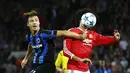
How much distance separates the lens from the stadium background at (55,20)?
755 inches

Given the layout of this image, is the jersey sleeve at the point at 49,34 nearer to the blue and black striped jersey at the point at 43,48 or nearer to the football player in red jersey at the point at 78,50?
the blue and black striped jersey at the point at 43,48

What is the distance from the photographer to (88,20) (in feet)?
28.2

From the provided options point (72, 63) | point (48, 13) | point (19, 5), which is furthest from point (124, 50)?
point (72, 63)

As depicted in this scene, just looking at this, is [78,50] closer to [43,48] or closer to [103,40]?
[103,40]

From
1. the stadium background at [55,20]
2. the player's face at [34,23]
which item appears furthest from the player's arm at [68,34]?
the stadium background at [55,20]

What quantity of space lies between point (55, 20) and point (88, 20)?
41.5 ft

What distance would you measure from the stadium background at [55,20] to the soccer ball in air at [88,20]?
9.91 meters

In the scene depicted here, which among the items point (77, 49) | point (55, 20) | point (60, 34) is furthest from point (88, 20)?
point (55, 20)

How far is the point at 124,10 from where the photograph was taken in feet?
69.6

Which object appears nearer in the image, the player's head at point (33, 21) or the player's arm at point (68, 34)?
the player's arm at point (68, 34)

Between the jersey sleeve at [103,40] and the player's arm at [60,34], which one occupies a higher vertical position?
the player's arm at [60,34]

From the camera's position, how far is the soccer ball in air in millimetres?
8594

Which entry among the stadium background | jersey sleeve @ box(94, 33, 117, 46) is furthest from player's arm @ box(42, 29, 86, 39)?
the stadium background

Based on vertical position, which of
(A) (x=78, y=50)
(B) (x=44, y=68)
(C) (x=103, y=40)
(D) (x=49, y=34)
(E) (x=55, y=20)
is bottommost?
(E) (x=55, y=20)
